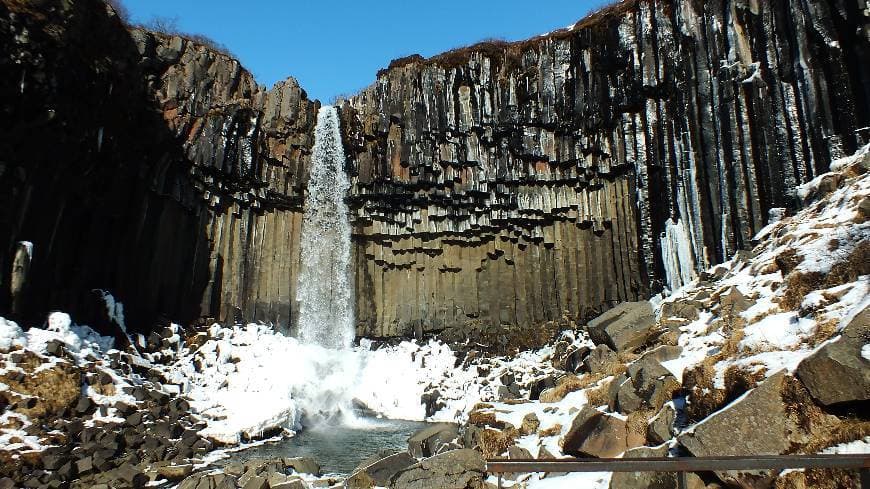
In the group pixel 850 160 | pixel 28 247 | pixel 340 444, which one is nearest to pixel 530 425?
pixel 340 444

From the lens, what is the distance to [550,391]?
1181 centimetres

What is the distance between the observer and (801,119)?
591 inches

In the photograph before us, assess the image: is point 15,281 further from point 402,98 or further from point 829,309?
point 829,309

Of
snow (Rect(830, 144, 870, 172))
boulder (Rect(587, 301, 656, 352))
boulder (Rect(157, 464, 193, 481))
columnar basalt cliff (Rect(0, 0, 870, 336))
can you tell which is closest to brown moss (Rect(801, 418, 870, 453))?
boulder (Rect(587, 301, 656, 352))

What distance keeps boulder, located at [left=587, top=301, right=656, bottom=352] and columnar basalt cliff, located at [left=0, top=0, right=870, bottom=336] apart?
4255 millimetres

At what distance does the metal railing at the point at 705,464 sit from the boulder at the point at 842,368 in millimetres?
2353

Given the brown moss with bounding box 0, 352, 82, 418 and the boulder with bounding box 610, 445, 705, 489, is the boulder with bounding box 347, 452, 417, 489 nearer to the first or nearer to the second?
the boulder with bounding box 610, 445, 705, 489

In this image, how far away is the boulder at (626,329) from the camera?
12891 millimetres

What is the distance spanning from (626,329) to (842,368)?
8.27 m

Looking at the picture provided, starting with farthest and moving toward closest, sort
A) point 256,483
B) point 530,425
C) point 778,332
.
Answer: point 256,483, point 530,425, point 778,332

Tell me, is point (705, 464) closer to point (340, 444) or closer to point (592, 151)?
point (340, 444)

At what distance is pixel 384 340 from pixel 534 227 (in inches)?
343

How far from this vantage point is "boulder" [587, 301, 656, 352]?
42.3 feet

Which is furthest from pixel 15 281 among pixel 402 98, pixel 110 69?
pixel 402 98
